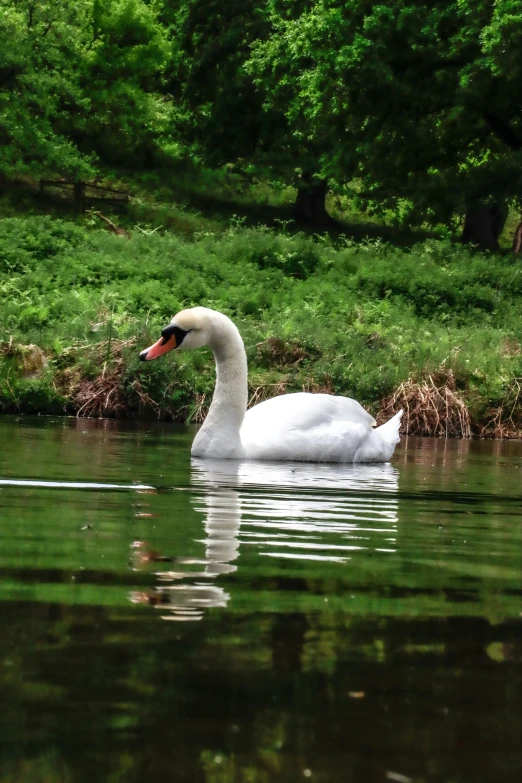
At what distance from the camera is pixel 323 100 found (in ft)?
111

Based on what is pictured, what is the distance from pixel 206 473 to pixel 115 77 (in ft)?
130

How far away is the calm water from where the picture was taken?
2.52 meters

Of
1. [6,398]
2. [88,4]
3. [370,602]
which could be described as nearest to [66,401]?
[6,398]

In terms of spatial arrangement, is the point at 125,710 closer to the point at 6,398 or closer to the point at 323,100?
the point at 6,398

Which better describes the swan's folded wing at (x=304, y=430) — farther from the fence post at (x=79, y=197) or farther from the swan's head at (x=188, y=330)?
the fence post at (x=79, y=197)

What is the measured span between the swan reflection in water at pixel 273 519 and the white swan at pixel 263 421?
25 centimetres

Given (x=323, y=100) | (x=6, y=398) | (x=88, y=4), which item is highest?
(x=88, y=4)

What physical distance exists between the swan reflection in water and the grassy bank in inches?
284

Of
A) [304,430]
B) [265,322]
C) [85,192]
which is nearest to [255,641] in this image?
[304,430]

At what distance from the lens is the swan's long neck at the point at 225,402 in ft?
35.3

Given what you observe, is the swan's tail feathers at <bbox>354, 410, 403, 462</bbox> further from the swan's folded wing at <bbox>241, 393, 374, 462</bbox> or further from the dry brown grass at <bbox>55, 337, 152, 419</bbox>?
the dry brown grass at <bbox>55, 337, 152, 419</bbox>

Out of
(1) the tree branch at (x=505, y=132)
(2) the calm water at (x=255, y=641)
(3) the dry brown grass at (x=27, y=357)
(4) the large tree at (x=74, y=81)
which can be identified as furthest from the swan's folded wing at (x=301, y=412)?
(4) the large tree at (x=74, y=81)

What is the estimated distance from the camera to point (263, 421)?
36.6 ft

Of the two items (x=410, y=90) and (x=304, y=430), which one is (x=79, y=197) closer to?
(x=410, y=90)
